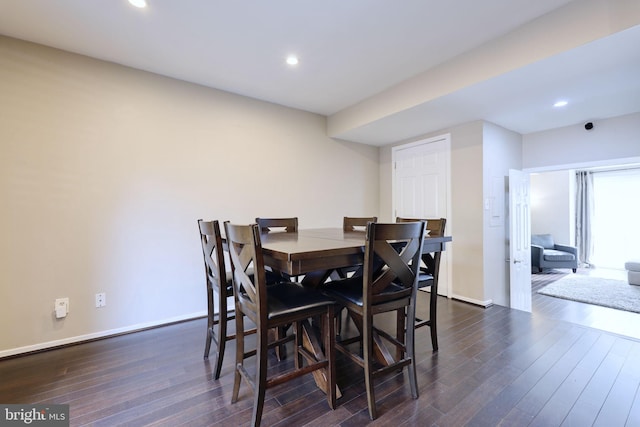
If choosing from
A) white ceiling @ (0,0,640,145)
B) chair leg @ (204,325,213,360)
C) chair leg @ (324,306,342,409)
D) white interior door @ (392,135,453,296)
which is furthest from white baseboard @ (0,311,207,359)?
white interior door @ (392,135,453,296)

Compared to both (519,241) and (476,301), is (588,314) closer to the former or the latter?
(519,241)

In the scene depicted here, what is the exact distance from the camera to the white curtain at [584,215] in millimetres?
6633

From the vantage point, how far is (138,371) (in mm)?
1969

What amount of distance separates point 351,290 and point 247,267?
2.22ft

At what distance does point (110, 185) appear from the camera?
8.47 feet

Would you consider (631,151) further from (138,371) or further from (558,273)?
(138,371)

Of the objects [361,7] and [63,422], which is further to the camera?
[361,7]

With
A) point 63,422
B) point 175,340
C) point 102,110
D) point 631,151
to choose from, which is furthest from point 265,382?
point 631,151

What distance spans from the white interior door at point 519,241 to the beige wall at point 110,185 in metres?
3.10

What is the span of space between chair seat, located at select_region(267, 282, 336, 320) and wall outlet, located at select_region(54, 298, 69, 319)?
2.00 meters

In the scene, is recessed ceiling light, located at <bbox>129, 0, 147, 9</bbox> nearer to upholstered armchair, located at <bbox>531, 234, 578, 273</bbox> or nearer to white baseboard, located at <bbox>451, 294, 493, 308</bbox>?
white baseboard, located at <bbox>451, 294, 493, 308</bbox>

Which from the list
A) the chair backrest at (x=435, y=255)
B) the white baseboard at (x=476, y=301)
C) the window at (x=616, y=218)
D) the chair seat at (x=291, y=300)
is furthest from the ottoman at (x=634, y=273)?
the chair seat at (x=291, y=300)

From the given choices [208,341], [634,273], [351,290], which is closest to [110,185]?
[208,341]

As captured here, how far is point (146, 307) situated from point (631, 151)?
5.57m
